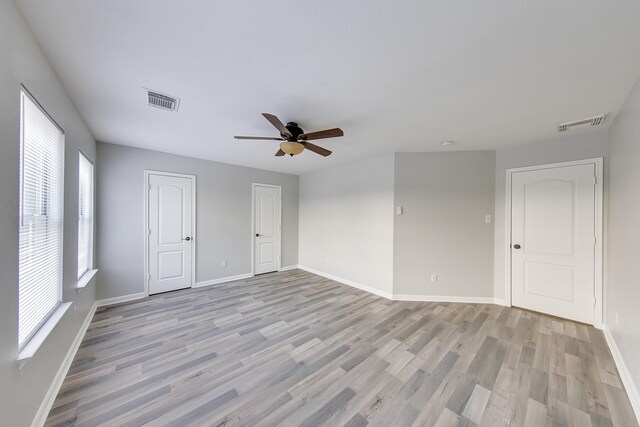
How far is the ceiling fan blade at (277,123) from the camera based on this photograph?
192 cm

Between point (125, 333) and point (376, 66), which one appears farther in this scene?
point (125, 333)

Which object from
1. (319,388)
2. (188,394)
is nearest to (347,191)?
(319,388)

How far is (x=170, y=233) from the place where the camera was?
3910 millimetres

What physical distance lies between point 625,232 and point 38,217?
457 centimetres

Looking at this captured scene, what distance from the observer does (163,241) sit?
12.6ft

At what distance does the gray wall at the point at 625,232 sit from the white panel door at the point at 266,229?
16.1ft

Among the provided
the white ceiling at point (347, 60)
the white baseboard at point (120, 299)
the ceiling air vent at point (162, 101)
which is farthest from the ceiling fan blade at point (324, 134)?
the white baseboard at point (120, 299)

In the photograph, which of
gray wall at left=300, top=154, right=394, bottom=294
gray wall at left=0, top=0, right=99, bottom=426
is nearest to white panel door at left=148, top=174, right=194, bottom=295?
gray wall at left=0, top=0, right=99, bottom=426

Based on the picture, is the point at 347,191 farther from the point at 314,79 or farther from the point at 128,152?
the point at 128,152

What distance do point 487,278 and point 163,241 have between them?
5.22m

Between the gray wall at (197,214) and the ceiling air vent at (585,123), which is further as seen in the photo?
the gray wall at (197,214)

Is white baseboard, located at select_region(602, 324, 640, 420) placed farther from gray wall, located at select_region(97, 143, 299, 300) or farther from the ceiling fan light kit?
gray wall, located at select_region(97, 143, 299, 300)

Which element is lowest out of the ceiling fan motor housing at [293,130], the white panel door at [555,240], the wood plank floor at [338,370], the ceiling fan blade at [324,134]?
the wood plank floor at [338,370]

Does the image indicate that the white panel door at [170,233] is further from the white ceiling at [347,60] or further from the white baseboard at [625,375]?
the white baseboard at [625,375]
